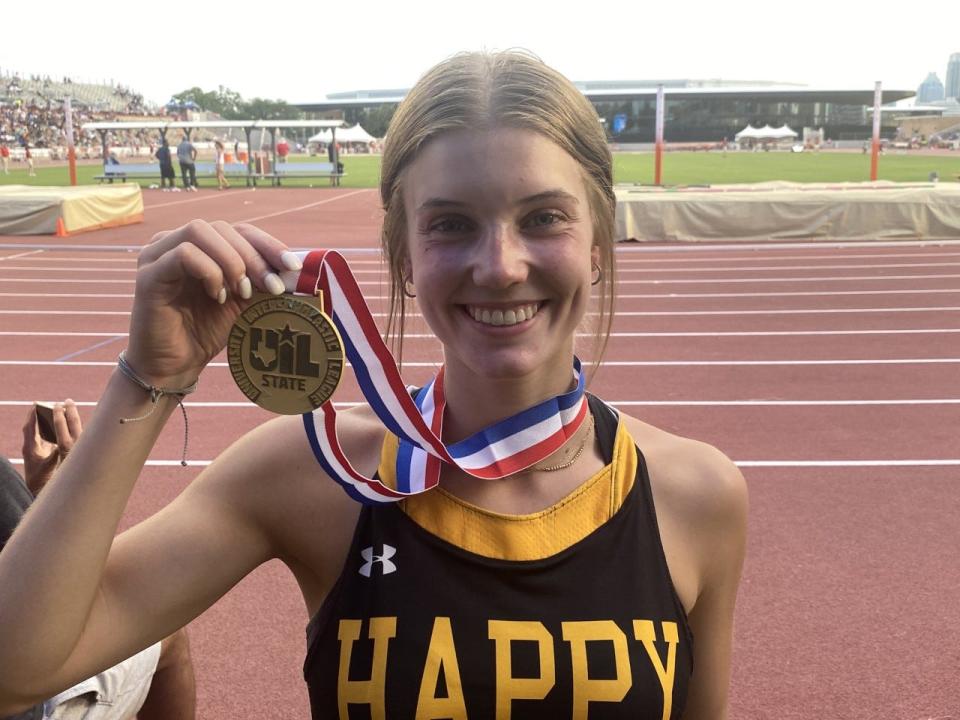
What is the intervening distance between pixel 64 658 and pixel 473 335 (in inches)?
28.0

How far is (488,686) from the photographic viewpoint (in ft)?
4.46

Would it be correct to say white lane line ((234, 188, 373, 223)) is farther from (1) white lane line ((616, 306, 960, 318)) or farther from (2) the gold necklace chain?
(2) the gold necklace chain

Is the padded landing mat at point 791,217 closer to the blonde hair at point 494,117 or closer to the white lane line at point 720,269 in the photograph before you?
the white lane line at point 720,269

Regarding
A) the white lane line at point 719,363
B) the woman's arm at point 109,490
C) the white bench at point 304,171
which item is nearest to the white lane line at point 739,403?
the white lane line at point 719,363

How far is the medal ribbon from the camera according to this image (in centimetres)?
131

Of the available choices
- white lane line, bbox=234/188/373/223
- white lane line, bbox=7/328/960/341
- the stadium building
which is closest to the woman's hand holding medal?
white lane line, bbox=7/328/960/341

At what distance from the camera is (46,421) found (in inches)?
103

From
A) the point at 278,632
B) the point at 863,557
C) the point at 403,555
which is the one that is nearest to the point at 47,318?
the point at 278,632

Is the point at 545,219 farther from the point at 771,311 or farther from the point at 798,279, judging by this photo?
the point at 798,279

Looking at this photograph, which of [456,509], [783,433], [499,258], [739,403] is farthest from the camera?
[739,403]

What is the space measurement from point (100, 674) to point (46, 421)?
0.76 meters

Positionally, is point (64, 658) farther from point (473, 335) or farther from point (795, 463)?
point (795, 463)

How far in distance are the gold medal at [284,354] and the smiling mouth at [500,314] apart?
25 cm

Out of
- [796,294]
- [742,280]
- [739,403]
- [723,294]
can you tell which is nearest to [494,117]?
[739,403]
